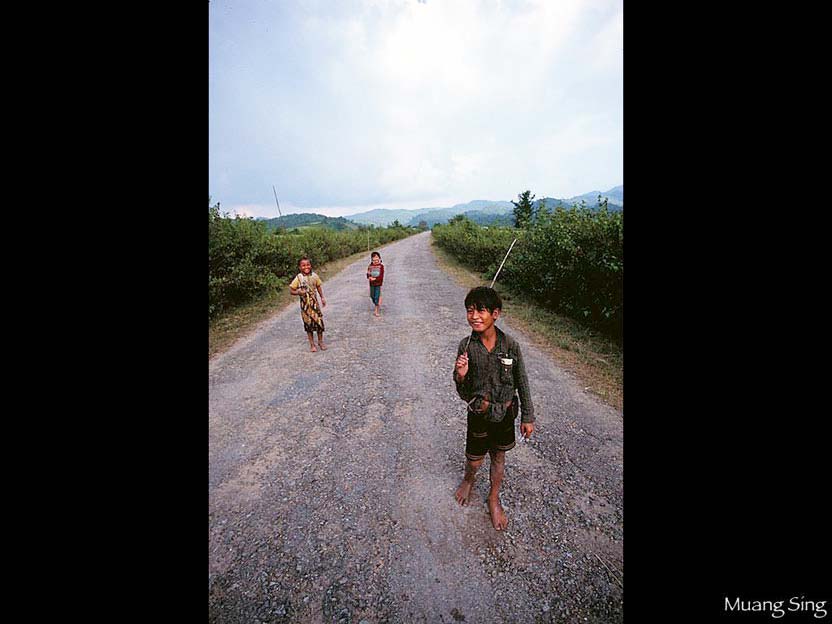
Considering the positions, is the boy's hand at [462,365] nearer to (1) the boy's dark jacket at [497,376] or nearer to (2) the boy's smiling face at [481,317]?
(1) the boy's dark jacket at [497,376]

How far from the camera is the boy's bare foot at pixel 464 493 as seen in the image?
2.79 meters

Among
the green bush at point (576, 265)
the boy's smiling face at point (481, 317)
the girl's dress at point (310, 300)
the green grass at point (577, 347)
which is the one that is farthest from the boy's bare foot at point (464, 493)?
the green bush at point (576, 265)

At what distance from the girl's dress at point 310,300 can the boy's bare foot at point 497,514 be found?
13.4ft

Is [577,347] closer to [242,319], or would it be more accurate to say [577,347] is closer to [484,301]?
[484,301]

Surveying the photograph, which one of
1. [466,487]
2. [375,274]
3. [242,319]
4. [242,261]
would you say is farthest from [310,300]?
[242,261]

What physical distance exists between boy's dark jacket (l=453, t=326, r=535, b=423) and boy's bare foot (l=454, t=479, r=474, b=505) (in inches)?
27.5
